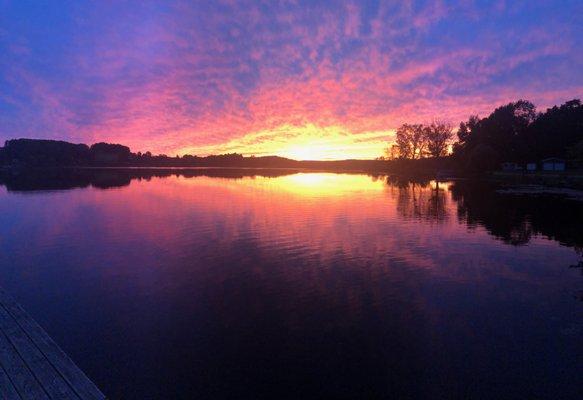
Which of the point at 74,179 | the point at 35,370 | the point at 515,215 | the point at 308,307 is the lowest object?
the point at 515,215

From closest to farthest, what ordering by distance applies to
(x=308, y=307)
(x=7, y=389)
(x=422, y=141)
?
(x=7, y=389) < (x=308, y=307) < (x=422, y=141)

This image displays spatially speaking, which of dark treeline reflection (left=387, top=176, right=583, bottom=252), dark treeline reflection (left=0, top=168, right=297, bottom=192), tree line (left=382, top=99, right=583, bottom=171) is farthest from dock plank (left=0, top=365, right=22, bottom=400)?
tree line (left=382, top=99, right=583, bottom=171)

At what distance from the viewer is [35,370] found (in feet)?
30.6

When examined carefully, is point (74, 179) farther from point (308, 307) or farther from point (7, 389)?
point (7, 389)

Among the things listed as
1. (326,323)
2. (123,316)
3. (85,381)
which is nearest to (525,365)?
(326,323)

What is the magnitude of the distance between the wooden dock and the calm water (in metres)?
1.34

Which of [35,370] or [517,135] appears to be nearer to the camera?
[35,370]

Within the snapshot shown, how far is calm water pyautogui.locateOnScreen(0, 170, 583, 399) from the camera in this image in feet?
34.9

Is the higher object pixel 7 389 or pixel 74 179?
pixel 74 179

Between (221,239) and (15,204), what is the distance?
3888cm

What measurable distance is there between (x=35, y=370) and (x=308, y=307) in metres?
9.61

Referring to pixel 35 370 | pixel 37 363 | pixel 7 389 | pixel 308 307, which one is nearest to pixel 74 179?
pixel 308 307

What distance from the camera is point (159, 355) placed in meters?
11.8

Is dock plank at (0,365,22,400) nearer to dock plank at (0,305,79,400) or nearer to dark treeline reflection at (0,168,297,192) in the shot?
dock plank at (0,305,79,400)
